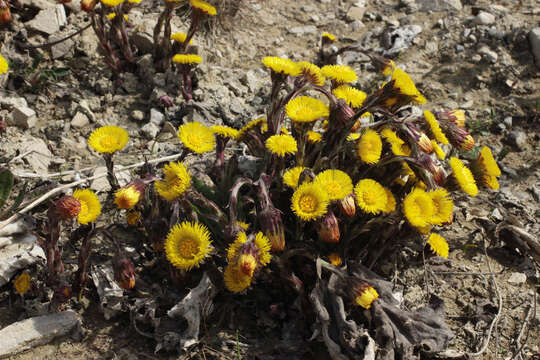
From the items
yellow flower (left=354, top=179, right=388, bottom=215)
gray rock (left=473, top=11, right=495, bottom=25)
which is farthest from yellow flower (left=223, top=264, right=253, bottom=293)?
gray rock (left=473, top=11, right=495, bottom=25)

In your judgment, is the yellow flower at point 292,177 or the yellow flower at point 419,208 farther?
the yellow flower at point 292,177

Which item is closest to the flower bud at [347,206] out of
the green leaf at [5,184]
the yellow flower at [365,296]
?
the yellow flower at [365,296]

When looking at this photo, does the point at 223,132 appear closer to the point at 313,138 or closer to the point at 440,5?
the point at 313,138

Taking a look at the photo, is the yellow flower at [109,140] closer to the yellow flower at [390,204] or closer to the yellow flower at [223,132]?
the yellow flower at [223,132]

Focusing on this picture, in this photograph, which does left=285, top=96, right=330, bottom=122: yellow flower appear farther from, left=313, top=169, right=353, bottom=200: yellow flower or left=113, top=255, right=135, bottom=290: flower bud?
left=113, top=255, right=135, bottom=290: flower bud

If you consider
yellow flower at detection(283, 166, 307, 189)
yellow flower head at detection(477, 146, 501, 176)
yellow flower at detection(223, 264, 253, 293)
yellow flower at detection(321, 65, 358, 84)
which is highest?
yellow flower at detection(321, 65, 358, 84)

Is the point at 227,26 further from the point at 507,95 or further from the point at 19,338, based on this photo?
the point at 19,338

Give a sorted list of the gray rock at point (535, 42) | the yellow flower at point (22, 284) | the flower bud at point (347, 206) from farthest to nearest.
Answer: the gray rock at point (535, 42) < the yellow flower at point (22, 284) < the flower bud at point (347, 206)
